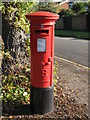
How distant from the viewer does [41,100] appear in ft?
11.0

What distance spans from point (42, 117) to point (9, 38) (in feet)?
6.19

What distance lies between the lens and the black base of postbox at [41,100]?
334 centimetres

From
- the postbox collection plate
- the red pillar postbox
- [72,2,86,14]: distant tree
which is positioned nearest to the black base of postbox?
the red pillar postbox

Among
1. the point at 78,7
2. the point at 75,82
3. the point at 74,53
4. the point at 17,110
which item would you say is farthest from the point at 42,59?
the point at 78,7

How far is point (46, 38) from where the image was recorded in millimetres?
3221

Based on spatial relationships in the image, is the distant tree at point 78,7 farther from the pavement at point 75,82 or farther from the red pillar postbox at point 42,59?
the red pillar postbox at point 42,59

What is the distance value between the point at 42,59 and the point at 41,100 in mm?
647

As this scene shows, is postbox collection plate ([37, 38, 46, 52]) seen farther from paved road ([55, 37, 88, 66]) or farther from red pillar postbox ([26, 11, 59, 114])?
paved road ([55, 37, 88, 66])

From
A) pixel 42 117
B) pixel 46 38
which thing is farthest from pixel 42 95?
pixel 46 38

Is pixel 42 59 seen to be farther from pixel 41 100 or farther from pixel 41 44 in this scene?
pixel 41 100

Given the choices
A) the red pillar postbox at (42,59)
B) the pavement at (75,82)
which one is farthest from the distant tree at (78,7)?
the red pillar postbox at (42,59)

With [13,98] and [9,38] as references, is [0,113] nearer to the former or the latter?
[13,98]

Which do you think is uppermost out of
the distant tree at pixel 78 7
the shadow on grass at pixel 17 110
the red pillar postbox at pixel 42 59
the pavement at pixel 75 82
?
the distant tree at pixel 78 7

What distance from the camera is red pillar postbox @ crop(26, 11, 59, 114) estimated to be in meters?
3.12
